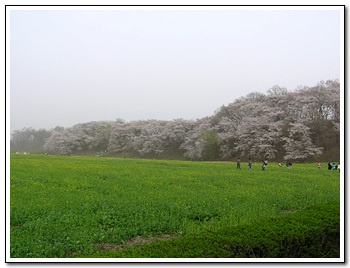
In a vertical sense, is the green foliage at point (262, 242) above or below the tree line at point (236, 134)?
below

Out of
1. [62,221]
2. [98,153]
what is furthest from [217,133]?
[62,221]

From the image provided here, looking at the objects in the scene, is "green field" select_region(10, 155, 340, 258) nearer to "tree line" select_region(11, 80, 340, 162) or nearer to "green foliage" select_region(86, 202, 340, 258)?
"green foliage" select_region(86, 202, 340, 258)

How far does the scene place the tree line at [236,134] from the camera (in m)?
47.2

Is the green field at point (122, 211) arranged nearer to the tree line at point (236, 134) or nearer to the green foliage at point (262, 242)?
the green foliage at point (262, 242)

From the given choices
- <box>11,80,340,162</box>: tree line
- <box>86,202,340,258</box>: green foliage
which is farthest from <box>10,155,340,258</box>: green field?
<box>11,80,340,162</box>: tree line

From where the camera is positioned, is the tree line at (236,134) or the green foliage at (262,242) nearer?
the green foliage at (262,242)

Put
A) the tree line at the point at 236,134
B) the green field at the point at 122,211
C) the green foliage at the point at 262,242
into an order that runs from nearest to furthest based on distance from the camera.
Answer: the green foliage at the point at 262,242
the green field at the point at 122,211
the tree line at the point at 236,134

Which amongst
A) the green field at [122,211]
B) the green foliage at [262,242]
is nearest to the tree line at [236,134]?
the green field at [122,211]

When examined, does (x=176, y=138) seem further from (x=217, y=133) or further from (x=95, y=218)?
(x=95, y=218)

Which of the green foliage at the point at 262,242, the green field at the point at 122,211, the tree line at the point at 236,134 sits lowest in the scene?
the green field at the point at 122,211

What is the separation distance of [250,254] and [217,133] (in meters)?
52.2

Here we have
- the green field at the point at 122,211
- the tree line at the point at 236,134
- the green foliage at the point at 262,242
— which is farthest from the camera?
the tree line at the point at 236,134

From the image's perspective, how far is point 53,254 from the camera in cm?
681

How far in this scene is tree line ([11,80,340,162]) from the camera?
47250mm
